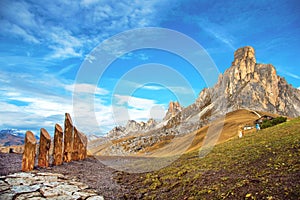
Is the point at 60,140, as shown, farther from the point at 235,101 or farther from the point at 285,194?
the point at 235,101

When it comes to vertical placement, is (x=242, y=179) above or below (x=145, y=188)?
above

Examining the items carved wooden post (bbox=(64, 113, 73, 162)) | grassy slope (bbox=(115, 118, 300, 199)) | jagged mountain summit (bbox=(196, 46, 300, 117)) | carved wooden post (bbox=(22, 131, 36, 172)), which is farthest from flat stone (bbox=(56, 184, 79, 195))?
jagged mountain summit (bbox=(196, 46, 300, 117))

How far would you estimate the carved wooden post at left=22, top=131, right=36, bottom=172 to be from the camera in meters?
12.8

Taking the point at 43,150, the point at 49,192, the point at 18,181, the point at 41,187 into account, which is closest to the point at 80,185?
the point at 41,187

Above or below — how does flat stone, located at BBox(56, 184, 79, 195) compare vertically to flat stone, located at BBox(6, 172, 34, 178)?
below

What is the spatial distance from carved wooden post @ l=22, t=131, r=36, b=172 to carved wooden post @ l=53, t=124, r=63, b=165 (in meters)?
2.75

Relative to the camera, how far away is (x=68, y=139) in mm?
17859

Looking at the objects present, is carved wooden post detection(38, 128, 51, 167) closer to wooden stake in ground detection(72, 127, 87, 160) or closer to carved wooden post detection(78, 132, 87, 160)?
wooden stake in ground detection(72, 127, 87, 160)

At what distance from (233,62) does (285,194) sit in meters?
202

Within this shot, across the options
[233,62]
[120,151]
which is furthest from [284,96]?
[120,151]

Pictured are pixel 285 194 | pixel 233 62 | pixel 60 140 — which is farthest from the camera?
pixel 233 62

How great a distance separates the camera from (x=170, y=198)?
31.9ft

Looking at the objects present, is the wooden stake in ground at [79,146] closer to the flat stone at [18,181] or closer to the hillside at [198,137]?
→ the flat stone at [18,181]

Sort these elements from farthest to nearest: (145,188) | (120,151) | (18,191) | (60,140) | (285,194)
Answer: (120,151) → (60,140) → (145,188) → (18,191) → (285,194)
